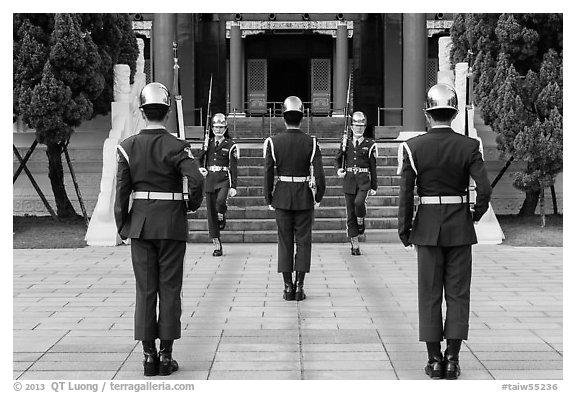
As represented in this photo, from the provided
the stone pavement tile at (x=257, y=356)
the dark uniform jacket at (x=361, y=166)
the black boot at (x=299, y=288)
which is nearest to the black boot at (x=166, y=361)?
the stone pavement tile at (x=257, y=356)

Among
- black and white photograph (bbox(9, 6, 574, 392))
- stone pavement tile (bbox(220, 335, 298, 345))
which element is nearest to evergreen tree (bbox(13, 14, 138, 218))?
black and white photograph (bbox(9, 6, 574, 392))

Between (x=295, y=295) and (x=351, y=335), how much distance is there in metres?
1.51

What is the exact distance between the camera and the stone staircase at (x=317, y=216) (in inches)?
464

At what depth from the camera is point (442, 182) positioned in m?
5.01

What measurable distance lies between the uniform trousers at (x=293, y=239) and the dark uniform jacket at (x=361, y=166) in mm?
2782

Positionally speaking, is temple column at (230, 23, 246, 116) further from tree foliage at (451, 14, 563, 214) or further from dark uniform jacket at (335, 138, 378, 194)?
dark uniform jacket at (335, 138, 378, 194)

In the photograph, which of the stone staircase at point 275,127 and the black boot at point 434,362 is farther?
the stone staircase at point 275,127

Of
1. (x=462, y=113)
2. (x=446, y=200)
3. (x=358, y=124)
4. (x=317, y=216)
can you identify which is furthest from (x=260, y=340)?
(x=462, y=113)

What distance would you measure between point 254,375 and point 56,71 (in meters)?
8.11

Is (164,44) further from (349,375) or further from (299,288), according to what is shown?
(349,375)

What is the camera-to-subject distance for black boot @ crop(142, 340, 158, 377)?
4938 millimetres

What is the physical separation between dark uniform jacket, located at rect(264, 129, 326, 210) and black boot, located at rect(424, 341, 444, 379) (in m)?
2.80

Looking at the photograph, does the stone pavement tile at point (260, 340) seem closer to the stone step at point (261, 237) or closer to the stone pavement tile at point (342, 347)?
the stone pavement tile at point (342, 347)

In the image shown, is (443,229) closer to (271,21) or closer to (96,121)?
(96,121)
